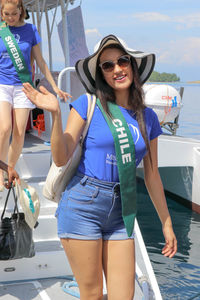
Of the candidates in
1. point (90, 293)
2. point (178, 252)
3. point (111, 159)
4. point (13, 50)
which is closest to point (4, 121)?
point (13, 50)

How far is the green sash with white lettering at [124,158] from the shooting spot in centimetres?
208

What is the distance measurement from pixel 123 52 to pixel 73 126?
490 millimetres

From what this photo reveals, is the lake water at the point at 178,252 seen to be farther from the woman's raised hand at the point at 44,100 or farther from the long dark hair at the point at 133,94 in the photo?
the woman's raised hand at the point at 44,100

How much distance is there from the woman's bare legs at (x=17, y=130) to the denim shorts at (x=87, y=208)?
1.99 metres

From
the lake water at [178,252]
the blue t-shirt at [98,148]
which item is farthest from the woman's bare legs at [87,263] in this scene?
the lake water at [178,252]

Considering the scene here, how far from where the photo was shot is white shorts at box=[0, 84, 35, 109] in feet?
12.8

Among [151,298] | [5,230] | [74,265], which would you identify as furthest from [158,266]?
[74,265]

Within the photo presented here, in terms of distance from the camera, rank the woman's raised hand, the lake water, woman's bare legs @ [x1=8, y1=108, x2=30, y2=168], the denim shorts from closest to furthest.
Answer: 1. the woman's raised hand
2. the denim shorts
3. woman's bare legs @ [x1=8, y1=108, x2=30, y2=168]
4. the lake water

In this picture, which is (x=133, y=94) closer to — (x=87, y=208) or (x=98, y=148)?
(x=98, y=148)

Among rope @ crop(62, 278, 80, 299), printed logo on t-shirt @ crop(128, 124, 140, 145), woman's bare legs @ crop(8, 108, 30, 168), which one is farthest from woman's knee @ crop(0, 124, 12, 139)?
printed logo on t-shirt @ crop(128, 124, 140, 145)

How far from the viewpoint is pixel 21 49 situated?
3.92m

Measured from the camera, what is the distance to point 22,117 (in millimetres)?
4008

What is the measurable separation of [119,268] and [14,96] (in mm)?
2283

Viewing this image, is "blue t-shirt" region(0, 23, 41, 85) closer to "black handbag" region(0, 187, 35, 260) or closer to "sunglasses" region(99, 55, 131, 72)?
"black handbag" region(0, 187, 35, 260)
